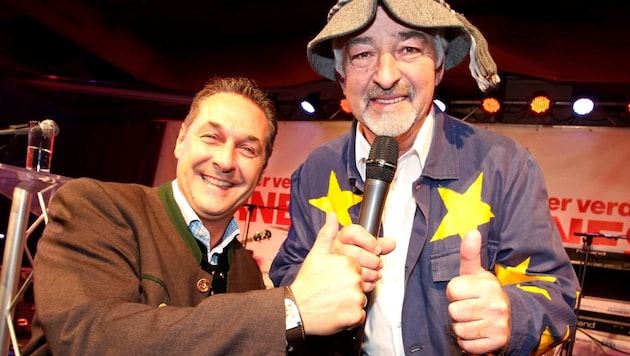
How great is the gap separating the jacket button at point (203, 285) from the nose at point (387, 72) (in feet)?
2.88

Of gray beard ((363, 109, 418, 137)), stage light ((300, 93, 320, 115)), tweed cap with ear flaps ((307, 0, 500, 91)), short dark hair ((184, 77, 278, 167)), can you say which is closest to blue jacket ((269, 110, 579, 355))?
gray beard ((363, 109, 418, 137))

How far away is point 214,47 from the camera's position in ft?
24.0

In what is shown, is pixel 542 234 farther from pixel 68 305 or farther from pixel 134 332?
pixel 68 305

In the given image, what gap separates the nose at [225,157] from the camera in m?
1.93

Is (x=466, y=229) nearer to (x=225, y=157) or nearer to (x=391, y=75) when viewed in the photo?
(x=391, y=75)

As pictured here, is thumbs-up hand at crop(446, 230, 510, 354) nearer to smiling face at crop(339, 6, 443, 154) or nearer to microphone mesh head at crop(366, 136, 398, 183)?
microphone mesh head at crop(366, 136, 398, 183)

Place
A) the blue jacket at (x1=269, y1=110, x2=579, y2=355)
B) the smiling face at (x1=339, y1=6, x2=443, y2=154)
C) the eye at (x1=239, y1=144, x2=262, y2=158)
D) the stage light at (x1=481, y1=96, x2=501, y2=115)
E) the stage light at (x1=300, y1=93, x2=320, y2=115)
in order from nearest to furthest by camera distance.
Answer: the blue jacket at (x1=269, y1=110, x2=579, y2=355) < the smiling face at (x1=339, y1=6, x2=443, y2=154) < the eye at (x1=239, y1=144, x2=262, y2=158) < the stage light at (x1=481, y1=96, x2=501, y2=115) < the stage light at (x1=300, y1=93, x2=320, y2=115)

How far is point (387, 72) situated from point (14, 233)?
1.53 m

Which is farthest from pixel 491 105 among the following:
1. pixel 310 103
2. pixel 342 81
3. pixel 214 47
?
pixel 342 81

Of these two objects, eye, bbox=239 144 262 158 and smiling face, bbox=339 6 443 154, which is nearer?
smiling face, bbox=339 6 443 154

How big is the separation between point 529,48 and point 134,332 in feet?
17.5

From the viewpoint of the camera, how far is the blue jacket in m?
1.45

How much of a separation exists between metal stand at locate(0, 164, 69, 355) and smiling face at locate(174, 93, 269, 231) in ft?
1.80

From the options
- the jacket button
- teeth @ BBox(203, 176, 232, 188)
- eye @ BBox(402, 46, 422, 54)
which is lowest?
the jacket button
